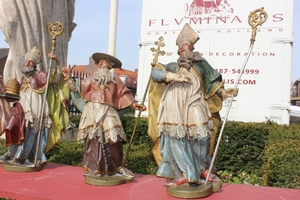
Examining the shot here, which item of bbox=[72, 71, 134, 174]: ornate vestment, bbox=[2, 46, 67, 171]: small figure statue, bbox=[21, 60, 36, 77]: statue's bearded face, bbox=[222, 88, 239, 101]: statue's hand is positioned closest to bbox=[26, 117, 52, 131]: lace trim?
bbox=[2, 46, 67, 171]: small figure statue

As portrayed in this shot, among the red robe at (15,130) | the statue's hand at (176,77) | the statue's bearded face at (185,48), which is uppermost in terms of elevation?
the statue's bearded face at (185,48)

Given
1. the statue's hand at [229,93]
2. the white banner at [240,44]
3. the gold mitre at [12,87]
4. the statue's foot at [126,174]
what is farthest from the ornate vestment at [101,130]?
the white banner at [240,44]

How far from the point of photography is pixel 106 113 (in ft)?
15.4

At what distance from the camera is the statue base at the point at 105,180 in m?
4.57

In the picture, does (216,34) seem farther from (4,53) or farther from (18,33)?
(4,53)

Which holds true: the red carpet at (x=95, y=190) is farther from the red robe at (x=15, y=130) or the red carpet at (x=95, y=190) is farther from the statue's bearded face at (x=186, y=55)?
the statue's bearded face at (x=186, y=55)

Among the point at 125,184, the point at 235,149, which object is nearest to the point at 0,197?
the point at 125,184

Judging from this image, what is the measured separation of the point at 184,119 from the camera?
4.05 m

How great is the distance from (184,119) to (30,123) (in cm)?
272

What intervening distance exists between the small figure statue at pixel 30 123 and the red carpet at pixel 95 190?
389mm

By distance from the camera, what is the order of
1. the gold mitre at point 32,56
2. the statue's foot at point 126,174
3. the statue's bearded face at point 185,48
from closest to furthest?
the statue's bearded face at point 185,48
the statue's foot at point 126,174
the gold mitre at point 32,56

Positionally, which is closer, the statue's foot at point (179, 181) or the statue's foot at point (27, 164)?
the statue's foot at point (179, 181)

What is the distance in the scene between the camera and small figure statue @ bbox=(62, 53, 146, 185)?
4.66 metres

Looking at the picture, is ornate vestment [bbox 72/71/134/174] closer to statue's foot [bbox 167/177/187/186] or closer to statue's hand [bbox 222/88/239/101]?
statue's foot [bbox 167/177/187/186]
